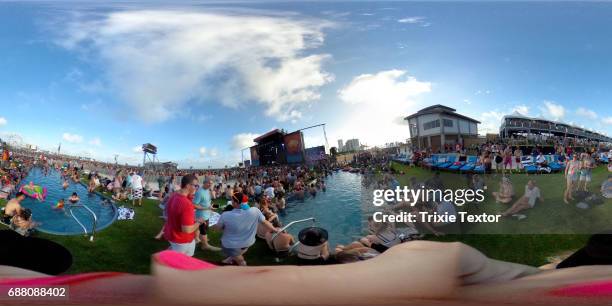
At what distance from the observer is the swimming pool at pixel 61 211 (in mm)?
1456

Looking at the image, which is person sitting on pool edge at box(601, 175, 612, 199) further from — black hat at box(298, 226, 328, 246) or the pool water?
black hat at box(298, 226, 328, 246)

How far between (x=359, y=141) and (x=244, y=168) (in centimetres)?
66

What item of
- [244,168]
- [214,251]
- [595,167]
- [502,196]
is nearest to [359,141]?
[244,168]

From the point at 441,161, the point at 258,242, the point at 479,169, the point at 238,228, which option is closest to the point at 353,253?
the point at 258,242

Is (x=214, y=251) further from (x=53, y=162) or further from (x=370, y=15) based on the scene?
(x=370, y=15)

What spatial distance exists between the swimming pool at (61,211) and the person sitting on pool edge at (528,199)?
2.53m

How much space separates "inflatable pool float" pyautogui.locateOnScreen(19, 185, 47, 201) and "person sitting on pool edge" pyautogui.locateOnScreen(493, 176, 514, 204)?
2.72 meters

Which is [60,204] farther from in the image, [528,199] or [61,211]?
[528,199]

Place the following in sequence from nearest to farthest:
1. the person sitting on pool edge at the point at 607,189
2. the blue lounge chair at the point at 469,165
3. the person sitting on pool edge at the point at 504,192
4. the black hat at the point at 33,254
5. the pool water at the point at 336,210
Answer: the black hat at the point at 33,254 → the pool water at the point at 336,210 → the blue lounge chair at the point at 469,165 → the person sitting on pool edge at the point at 504,192 → the person sitting on pool edge at the point at 607,189

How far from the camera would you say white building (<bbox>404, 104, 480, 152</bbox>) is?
1516 millimetres

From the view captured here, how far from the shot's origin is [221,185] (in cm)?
149

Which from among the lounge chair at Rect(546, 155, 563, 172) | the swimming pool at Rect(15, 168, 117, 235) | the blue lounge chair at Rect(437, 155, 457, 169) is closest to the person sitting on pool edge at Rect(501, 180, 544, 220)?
the lounge chair at Rect(546, 155, 563, 172)

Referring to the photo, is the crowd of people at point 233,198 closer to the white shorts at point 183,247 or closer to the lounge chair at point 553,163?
the white shorts at point 183,247

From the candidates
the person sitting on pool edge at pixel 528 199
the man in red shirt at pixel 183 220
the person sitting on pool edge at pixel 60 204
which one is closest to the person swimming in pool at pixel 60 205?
the person sitting on pool edge at pixel 60 204
